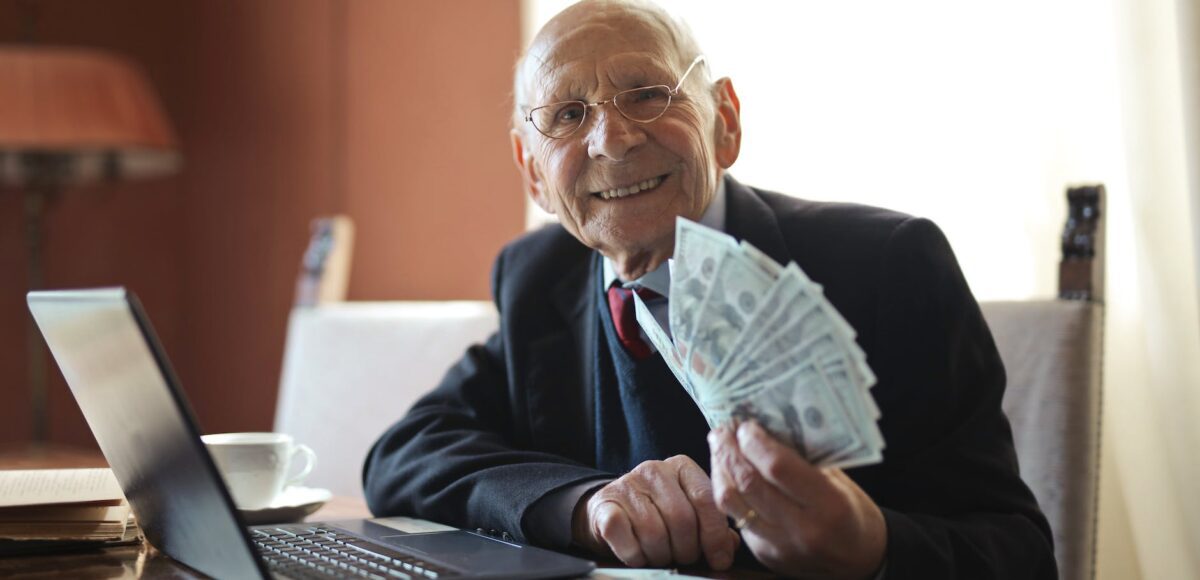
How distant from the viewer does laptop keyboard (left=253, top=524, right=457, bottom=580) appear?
838mm

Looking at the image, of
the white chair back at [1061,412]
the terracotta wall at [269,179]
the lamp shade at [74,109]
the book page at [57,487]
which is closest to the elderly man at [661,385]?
the white chair back at [1061,412]

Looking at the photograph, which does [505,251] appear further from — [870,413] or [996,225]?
[870,413]

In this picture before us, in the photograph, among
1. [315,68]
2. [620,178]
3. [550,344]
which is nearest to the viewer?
[620,178]

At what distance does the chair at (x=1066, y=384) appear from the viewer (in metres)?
1.24

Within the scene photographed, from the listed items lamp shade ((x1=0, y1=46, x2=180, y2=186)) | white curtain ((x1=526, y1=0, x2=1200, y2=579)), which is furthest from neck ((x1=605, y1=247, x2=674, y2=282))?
lamp shade ((x1=0, y1=46, x2=180, y2=186))

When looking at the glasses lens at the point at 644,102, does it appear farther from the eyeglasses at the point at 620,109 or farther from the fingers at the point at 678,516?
the fingers at the point at 678,516

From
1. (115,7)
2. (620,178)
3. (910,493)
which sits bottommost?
(910,493)

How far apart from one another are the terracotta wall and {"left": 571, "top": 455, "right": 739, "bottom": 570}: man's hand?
74.2 inches

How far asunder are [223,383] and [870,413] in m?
3.38

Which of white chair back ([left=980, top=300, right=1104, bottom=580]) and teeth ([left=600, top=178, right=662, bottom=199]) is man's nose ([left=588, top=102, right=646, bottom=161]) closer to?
teeth ([left=600, top=178, right=662, bottom=199])

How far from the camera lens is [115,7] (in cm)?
381

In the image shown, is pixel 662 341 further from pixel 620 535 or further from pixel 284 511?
pixel 284 511

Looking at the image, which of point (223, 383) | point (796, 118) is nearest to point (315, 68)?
point (223, 383)

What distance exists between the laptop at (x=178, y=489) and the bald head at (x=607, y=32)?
1.77 feet
